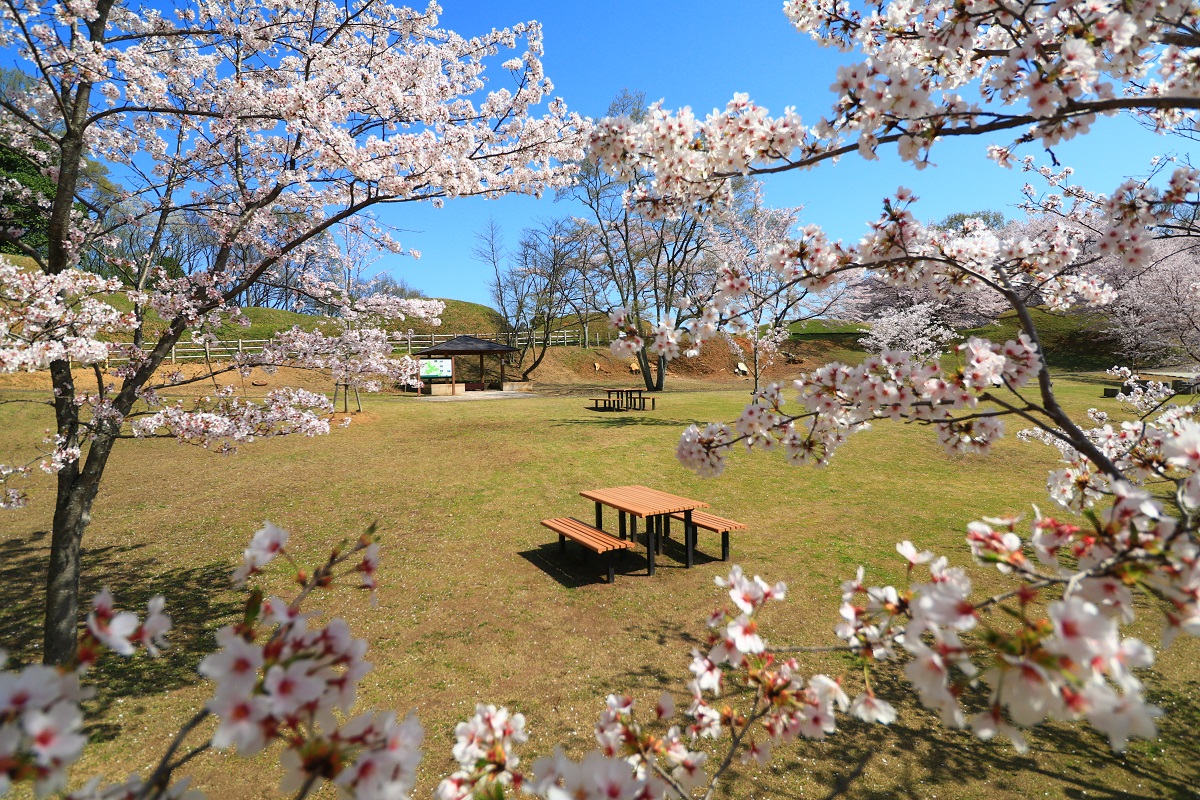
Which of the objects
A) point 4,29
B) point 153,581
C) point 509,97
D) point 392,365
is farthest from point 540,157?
point 153,581

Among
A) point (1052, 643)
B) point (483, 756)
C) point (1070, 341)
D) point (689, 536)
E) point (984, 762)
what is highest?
point (1070, 341)

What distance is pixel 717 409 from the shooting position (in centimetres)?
1742

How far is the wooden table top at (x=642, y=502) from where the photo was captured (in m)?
5.95

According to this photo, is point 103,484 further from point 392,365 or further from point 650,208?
point 650,208

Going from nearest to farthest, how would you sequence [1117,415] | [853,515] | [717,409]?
[853,515]
[1117,415]
[717,409]

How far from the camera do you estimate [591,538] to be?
19.5ft

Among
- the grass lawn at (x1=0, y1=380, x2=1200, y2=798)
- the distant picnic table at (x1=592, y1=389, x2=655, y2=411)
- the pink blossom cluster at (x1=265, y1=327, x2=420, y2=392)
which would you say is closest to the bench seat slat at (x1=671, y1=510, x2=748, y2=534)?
the grass lawn at (x1=0, y1=380, x2=1200, y2=798)

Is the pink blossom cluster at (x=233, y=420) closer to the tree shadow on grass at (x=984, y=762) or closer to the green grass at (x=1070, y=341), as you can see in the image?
the tree shadow on grass at (x=984, y=762)

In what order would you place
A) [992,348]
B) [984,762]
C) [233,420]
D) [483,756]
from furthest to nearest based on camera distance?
[233,420] → [984,762] → [992,348] → [483,756]

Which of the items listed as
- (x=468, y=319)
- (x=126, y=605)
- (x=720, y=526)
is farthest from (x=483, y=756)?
(x=468, y=319)

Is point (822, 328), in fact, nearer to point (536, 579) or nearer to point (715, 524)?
point (715, 524)

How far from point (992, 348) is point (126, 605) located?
7204mm

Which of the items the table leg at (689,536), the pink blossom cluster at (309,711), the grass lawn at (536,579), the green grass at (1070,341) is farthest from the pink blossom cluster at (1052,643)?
the green grass at (1070,341)

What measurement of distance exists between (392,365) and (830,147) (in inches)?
193
